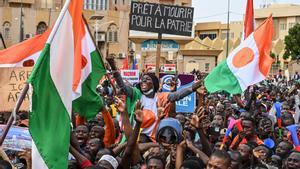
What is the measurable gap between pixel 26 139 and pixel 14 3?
51967 millimetres

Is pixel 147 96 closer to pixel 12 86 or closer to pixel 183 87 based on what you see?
pixel 12 86

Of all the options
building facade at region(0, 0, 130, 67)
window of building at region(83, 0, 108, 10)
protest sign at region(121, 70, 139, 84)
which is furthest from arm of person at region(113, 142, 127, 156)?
window of building at region(83, 0, 108, 10)

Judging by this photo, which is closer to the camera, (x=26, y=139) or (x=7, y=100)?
(x=26, y=139)

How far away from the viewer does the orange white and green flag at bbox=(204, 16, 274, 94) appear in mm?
8633

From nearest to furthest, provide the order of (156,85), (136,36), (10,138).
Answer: (10,138) < (156,85) < (136,36)

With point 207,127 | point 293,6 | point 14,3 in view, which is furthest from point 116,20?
point 207,127

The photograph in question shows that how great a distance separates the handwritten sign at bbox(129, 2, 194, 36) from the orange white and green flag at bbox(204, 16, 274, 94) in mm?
2887

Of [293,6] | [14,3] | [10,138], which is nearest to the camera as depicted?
[10,138]

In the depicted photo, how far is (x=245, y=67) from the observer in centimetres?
881

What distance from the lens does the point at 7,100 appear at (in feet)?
23.0

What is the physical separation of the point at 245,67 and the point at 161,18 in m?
3.44

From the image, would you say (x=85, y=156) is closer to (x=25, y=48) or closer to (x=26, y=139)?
(x=26, y=139)

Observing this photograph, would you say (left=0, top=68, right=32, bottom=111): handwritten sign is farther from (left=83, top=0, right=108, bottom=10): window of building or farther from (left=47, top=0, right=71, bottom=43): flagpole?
(left=83, top=0, right=108, bottom=10): window of building

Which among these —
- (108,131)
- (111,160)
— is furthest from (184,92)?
(111,160)
